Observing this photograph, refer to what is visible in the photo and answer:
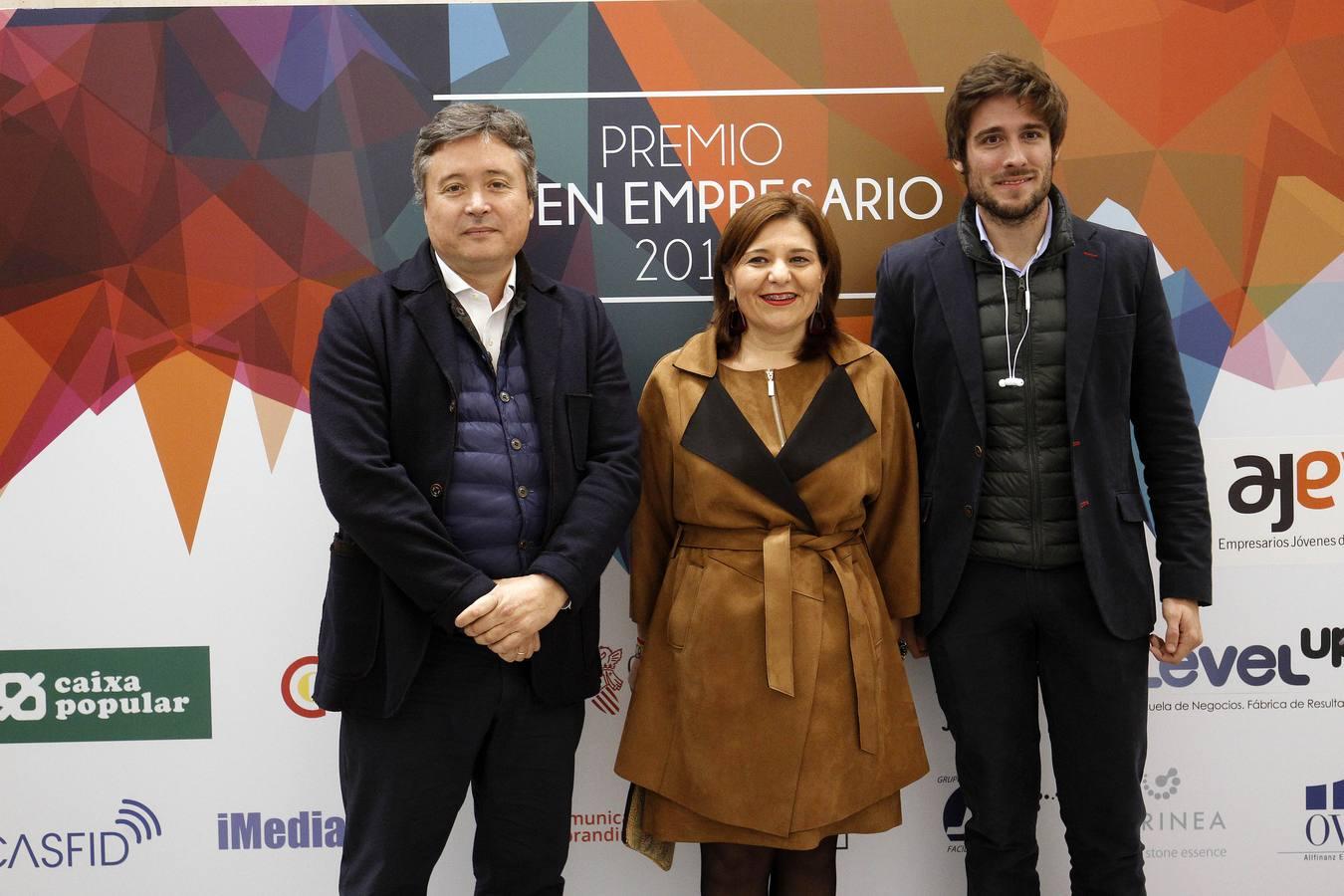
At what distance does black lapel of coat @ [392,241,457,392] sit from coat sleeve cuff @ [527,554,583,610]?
397 millimetres

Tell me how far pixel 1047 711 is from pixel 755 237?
51.2 inches

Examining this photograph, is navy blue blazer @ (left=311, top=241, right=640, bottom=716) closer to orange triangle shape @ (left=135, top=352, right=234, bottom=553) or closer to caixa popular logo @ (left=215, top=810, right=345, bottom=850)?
orange triangle shape @ (left=135, top=352, right=234, bottom=553)

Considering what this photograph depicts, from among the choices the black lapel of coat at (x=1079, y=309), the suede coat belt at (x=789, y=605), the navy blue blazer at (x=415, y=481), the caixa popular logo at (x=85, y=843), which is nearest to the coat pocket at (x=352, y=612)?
the navy blue blazer at (x=415, y=481)

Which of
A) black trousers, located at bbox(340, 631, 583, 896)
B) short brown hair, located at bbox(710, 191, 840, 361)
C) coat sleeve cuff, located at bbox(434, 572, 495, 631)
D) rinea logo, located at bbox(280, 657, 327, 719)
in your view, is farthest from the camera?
rinea logo, located at bbox(280, 657, 327, 719)

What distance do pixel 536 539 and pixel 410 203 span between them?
1124 millimetres

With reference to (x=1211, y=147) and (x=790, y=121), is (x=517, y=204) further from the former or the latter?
(x=1211, y=147)

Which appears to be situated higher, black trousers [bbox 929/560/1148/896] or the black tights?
black trousers [bbox 929/560/1148/896]

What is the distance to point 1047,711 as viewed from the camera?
7.59ft

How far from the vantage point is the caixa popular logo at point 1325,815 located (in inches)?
110

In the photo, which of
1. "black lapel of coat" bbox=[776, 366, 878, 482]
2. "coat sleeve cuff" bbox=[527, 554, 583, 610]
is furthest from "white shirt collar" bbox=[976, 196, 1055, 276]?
"coat sleeve cuff" bbox=[527, 554, 583, 610]

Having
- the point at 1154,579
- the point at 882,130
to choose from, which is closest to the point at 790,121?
the point at 882,130

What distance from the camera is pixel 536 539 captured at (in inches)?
81.0

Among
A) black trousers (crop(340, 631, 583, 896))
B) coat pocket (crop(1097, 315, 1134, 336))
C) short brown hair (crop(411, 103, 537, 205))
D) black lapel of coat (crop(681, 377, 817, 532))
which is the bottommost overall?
black trousers (crop(340, 631, 583, 896))

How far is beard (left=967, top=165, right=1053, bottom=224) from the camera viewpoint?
2.20m
